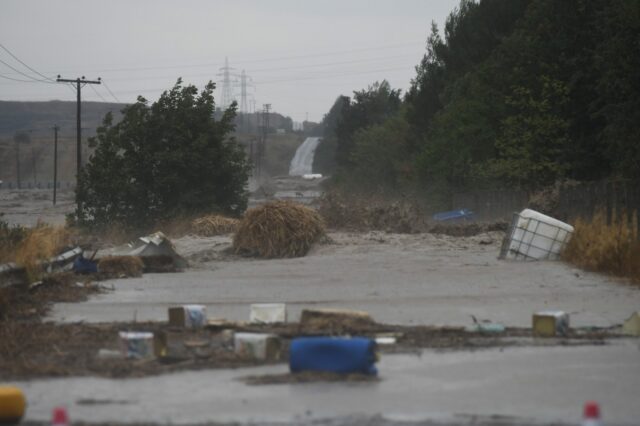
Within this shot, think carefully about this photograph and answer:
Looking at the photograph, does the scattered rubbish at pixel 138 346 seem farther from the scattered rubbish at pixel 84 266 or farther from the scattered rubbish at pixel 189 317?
the scattered rubbish at pixel 84 266

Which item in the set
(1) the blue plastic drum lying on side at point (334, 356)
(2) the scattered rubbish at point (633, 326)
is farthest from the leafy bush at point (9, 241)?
(2) the scattered rubbish at point (633, 326)

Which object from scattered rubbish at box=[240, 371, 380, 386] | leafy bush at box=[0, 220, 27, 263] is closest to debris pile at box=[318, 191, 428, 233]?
leafy bush at box=[0, 220, 27, 263]

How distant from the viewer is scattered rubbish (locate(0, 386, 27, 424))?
28.3 ft

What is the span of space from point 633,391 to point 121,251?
1868 centimetres

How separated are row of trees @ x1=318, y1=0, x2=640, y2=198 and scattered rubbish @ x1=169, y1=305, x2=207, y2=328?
89.7 feet

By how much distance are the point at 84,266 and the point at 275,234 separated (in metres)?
7.66

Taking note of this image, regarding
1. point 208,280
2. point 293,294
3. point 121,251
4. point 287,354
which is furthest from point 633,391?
point 121,251

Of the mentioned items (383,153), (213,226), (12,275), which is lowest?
(213,226)

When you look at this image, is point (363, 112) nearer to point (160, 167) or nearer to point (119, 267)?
point (160, 167)

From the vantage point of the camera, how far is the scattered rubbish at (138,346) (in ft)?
37.8

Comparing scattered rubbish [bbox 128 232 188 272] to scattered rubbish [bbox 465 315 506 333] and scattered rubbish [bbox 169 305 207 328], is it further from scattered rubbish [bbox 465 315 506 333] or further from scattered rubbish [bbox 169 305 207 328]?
scattered rubbish [bbox 465 315 506 333]

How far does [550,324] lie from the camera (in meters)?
13.0

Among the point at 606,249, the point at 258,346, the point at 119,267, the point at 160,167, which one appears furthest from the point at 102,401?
the point at 160,167

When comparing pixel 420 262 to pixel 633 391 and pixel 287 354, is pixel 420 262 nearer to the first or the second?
pixel 287 354
